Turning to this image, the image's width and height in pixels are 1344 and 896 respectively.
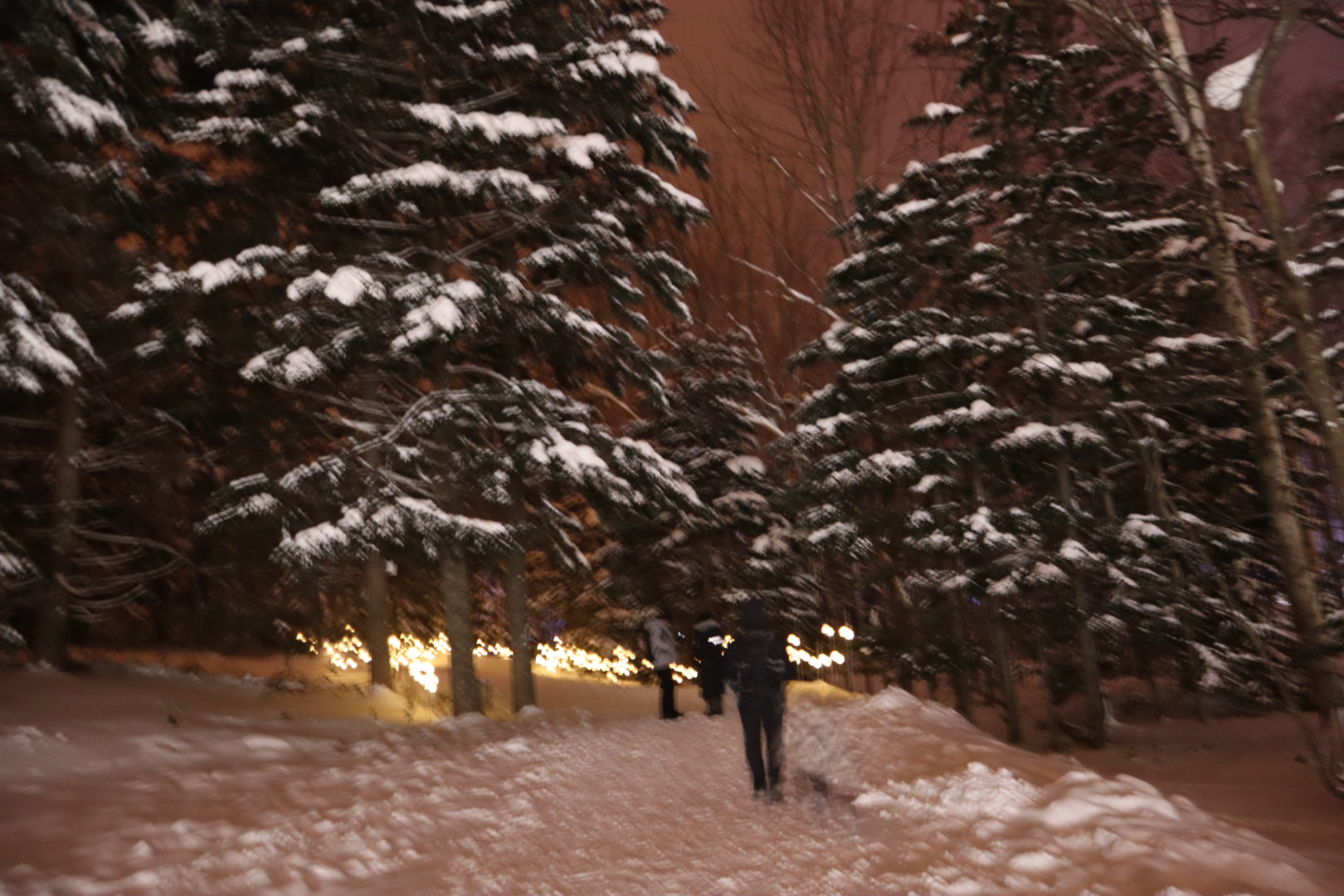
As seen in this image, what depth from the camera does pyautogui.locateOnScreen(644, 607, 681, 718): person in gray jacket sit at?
44.5ft

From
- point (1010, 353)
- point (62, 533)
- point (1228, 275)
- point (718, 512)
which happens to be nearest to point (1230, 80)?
point (1228, 275)

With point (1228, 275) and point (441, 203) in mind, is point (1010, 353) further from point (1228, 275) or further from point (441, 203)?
point (441, 203)

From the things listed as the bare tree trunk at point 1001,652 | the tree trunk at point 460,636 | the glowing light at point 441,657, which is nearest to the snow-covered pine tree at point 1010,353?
the bare tree trunk at point 1001,652

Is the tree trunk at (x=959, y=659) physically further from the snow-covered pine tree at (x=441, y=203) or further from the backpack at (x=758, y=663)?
the backpack at (x=758, y=663)

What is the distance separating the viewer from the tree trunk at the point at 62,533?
11.5 m

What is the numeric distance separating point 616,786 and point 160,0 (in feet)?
41.0

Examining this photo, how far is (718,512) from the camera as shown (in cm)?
2469

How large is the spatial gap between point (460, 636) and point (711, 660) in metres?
3.67

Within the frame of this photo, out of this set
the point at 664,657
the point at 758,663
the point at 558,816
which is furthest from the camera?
the point at 664,657

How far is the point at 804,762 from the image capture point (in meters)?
8.90

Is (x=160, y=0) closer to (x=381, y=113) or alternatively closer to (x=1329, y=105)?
(x=381, y=113)

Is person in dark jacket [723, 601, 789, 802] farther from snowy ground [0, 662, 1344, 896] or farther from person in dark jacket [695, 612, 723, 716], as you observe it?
person in dark jacket [695, 612, 723, 716]

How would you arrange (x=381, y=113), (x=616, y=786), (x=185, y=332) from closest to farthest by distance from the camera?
(x=616, y=786) → (x=185, y=332) → (x=381, y=113)

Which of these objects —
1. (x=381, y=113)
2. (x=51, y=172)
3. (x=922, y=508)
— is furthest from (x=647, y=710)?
(x=51, y=172)
